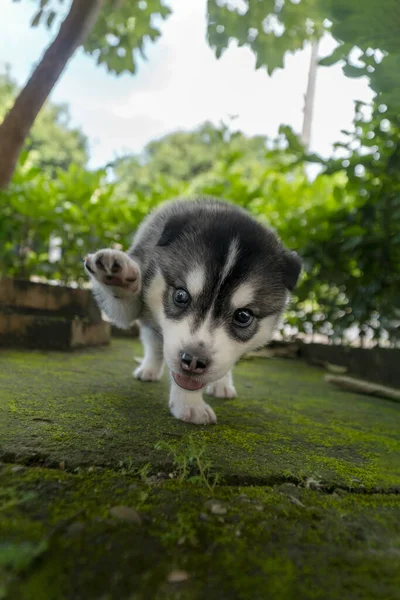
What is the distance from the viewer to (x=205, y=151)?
83.0ft

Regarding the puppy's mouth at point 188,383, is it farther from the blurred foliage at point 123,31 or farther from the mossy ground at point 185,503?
the blurred foliage at point 123,31

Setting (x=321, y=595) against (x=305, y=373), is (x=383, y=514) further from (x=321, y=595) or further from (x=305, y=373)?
(x=305, y=373)

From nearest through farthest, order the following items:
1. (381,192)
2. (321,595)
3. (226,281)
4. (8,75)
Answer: (321,595)
(226,281)
(381,192)
(8,75)

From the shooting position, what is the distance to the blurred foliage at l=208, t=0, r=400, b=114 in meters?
0.97

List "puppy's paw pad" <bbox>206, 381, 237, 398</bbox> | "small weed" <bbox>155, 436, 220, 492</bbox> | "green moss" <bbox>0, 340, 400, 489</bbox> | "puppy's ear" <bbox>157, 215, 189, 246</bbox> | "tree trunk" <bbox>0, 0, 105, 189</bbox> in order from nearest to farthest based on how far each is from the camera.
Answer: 1. "small weed" <bbox>155, 436, 220, 492</bbox>
2. "green moss" <bbox>0, 340, 400, 489</bbox>
3. "puppy's ear" <bbox>157, 215, 189, 246</bbox>
4. "tree trunk" <bbox>0, 0, 105, 189</bbox>
5. "puppy's paw pad" <bbox>206, 381, 237, 398</bbox>

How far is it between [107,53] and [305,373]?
3529 millimetres

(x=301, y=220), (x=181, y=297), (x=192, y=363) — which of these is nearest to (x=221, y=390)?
(x=181, y=297)

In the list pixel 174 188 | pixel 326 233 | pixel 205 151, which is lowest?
pixel 326 233

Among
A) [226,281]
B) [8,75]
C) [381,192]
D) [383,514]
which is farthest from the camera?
[8,75]

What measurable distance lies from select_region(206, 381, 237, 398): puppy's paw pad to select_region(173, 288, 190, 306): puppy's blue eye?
844 millimetres

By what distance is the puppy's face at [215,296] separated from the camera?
77.6 inches

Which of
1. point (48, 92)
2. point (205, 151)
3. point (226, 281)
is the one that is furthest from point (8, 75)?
point (226, 281)

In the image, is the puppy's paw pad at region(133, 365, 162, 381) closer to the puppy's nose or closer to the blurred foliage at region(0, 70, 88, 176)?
the puppy's nose

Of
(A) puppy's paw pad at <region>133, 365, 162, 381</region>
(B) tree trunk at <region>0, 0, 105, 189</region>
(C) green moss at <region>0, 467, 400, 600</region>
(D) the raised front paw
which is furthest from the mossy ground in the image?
(B) tree trunk at <region>0, 0, 105, 189</region>
